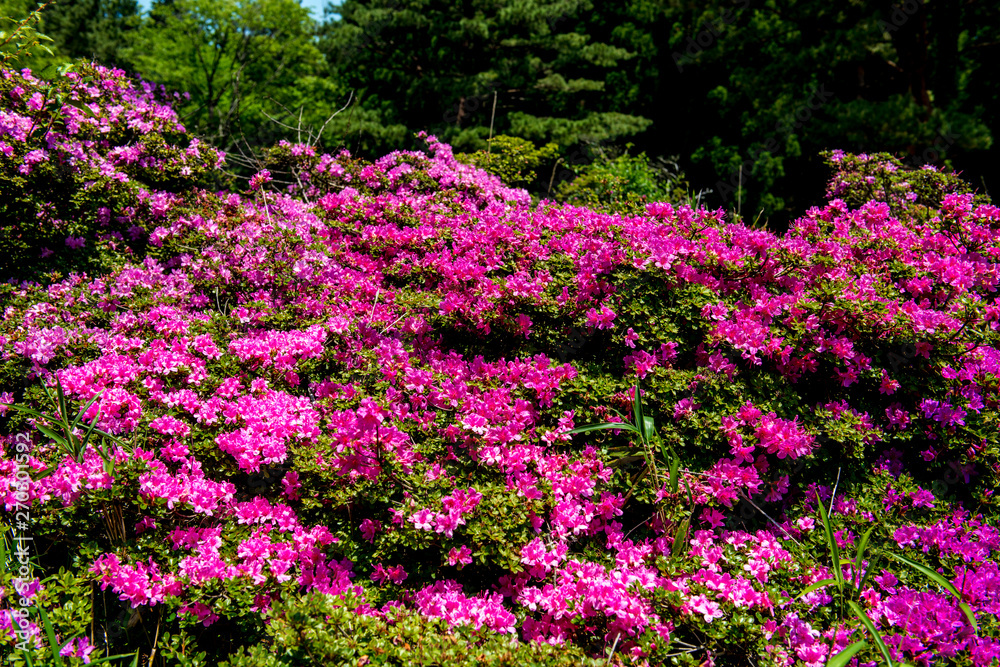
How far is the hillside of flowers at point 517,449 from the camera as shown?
1.89 meters

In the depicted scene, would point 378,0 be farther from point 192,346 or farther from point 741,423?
point 741,423

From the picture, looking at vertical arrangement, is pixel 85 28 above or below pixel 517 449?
above

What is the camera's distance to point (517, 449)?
2168mm

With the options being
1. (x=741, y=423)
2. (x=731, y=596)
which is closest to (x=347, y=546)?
(x=731, y=596)

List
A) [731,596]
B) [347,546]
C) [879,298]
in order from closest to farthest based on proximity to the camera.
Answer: [731,596]
[347,546]
[879,298]

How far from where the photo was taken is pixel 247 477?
236 cm

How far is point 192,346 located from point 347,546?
1.29m

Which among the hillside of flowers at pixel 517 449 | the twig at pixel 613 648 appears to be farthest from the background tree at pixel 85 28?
the twig at pixel 613 648

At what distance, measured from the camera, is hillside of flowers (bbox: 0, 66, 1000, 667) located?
6.19 feet

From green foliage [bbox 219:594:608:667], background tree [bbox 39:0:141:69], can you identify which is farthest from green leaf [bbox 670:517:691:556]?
background tree [bbox 39:0:141:69]

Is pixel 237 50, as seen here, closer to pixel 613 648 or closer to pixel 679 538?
pixel 679 538

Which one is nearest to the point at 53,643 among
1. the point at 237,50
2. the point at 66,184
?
the point at 66,184

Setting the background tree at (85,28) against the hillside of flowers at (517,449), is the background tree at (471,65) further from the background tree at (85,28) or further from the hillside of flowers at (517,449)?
the background tree at (85,28)

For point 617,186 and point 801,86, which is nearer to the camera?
point 617,186
